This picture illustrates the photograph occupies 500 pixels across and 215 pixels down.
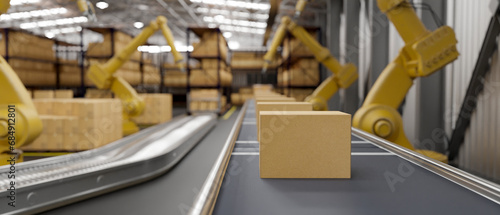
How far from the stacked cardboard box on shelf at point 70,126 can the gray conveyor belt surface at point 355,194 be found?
4.36m

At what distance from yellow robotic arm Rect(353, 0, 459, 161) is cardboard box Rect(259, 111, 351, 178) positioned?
2.37m

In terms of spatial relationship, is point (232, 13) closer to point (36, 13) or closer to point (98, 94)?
point (98, 94)

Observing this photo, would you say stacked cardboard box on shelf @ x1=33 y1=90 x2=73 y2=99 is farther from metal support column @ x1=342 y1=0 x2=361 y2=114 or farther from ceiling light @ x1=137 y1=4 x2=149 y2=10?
metal support column @ x1=342 y1=0 x2=361 y2=114

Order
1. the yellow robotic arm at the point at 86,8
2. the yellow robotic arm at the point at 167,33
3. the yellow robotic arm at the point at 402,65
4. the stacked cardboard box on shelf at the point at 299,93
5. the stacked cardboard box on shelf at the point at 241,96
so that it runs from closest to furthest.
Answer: the yellow robotic arm at the point at 402,65 < the yellow robotic arm at the point at 86,8 < the yellow robotic arm at the point at 167,33 < the stacked cardboard box on shelf at the point at 299,93 < the stacked cardboard box on shelf at the point at 241,96

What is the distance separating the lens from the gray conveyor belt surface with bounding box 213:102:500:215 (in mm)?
1468

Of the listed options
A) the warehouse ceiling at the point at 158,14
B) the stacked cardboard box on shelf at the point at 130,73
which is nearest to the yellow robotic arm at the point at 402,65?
the stacked cardboard box on shelf at the point at 130,73

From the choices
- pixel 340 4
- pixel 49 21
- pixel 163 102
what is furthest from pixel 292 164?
pixel 49 21

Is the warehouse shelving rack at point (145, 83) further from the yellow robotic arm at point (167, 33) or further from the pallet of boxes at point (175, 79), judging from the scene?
the yellow robotic arm at point (167, 33)

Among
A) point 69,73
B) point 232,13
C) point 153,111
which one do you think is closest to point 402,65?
point 153,111

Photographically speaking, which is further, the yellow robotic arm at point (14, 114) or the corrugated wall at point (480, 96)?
the corrugated wall at point (480, 96)

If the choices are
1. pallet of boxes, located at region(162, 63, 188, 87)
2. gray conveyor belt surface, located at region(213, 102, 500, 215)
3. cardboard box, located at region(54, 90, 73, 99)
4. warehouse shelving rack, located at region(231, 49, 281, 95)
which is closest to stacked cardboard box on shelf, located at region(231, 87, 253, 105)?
warehouse shelving rack, located at region(231, 49, 281, 95)

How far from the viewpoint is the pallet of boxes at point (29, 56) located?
9688 mm

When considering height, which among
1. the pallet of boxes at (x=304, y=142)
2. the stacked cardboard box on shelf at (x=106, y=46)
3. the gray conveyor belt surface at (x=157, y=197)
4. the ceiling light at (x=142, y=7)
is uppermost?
the ceiling light at (x=142, y=7)

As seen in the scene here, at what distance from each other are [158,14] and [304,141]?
1836cm
